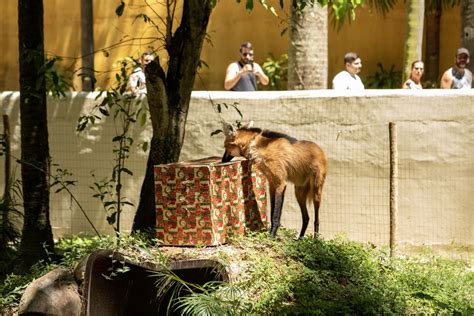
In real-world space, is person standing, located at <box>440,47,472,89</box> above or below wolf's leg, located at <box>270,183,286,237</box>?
above

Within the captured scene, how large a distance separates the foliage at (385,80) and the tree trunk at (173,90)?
751 centimetres

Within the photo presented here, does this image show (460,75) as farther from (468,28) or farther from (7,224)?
(7,224)

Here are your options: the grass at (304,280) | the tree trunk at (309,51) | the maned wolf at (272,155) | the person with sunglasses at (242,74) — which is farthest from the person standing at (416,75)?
the grass at (304,280)

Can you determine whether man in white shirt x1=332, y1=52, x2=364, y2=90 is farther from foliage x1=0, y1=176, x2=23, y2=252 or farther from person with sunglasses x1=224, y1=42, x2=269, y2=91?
foliage x1=0, y1=176, x2=23, y2=252

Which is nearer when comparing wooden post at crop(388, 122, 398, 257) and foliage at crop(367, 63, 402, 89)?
wooden post at crop(388, 122, 398, 257)

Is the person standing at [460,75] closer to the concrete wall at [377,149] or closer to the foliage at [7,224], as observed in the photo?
the concrete wall at [377,149]

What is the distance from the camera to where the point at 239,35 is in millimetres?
16844

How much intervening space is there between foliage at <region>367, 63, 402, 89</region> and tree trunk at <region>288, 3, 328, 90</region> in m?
3.57

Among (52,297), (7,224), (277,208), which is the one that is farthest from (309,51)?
(52,297)

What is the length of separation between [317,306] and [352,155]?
146 inches

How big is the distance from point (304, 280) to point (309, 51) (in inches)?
216

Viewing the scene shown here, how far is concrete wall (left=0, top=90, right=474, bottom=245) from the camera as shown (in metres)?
10.2

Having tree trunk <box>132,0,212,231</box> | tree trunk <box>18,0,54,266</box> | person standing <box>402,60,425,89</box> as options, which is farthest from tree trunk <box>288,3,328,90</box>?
tree trunk <box>18,0,54,266</box>

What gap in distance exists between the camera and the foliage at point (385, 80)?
15922 millimetres
